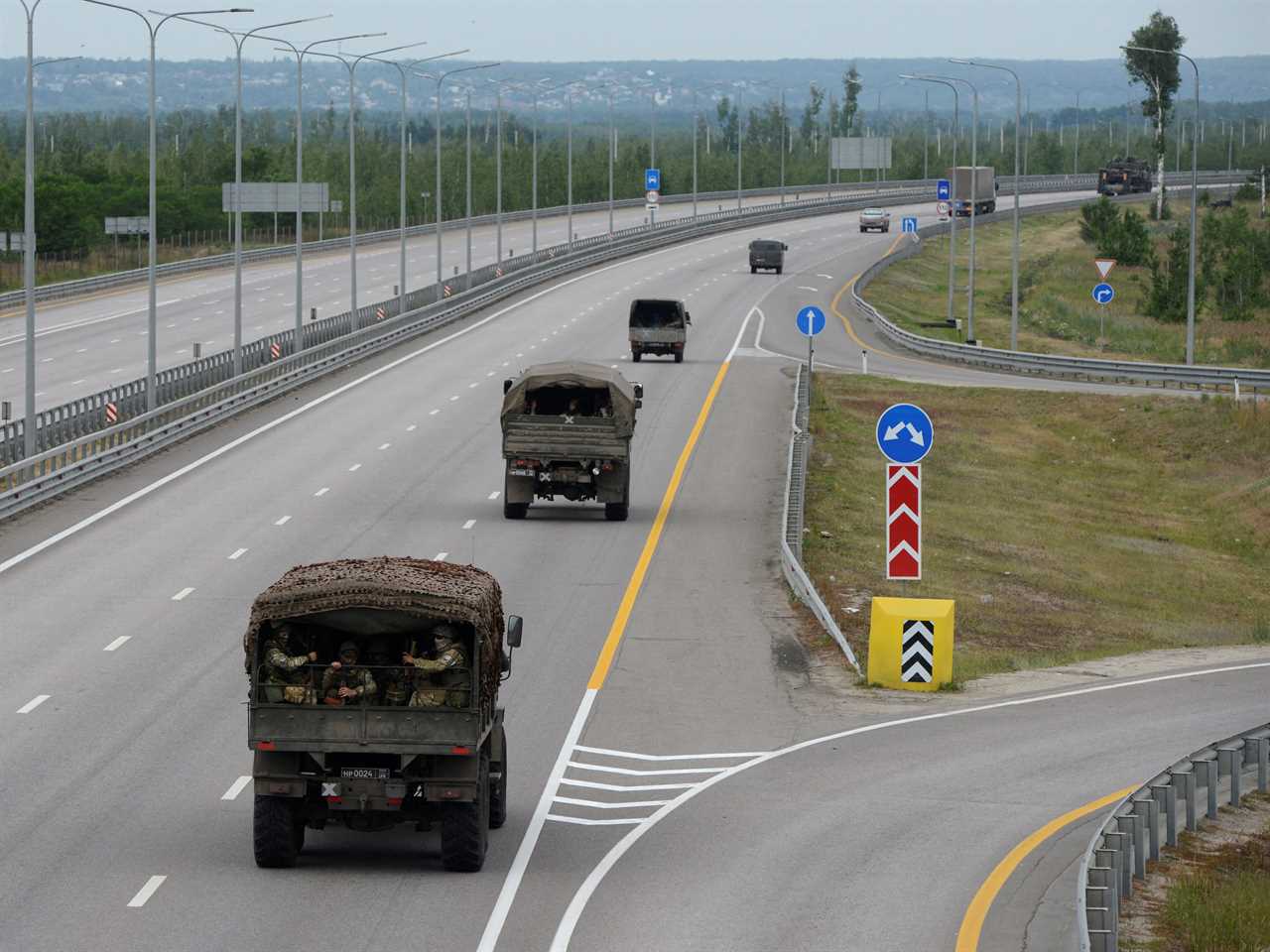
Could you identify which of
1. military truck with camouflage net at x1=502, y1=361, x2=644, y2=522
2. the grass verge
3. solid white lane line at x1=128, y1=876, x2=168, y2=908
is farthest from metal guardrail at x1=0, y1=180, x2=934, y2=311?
solid white lane line at x1=128, y1=876, x2=168, y2=908

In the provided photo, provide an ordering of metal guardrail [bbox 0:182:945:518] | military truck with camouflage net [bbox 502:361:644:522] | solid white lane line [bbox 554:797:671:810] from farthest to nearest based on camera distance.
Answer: metal guardrail [bbox 0:182:945:518], military truck with camouflage net [bbox 502:361:644:522], solid white lane line [bbox 554:797:671:810]

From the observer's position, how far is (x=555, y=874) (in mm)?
17531

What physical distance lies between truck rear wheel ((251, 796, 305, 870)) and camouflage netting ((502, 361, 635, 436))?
74.3ft

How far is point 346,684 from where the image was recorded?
1716 cm

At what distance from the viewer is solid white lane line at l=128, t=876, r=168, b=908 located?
53.4 ft

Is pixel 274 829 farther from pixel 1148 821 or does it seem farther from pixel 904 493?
pixel 904 493

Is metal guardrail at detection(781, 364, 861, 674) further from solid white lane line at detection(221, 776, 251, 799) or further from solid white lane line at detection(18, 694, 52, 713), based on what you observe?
solid white lane line at detection(18, 694, 52, 713)

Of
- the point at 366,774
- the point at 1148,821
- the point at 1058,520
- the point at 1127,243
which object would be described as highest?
the point at 1127,243

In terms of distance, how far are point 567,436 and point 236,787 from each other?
1930cm

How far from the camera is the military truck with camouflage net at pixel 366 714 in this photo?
17.0m

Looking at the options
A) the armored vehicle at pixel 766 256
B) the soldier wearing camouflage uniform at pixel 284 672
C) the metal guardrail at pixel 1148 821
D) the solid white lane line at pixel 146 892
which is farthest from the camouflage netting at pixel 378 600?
the armored vehicle at pixel 766 256

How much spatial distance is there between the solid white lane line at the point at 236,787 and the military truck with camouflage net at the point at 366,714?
2.83 metres

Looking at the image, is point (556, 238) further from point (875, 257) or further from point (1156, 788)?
point (1156, 788)

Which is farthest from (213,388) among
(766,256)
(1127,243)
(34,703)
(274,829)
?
(1127,243)
